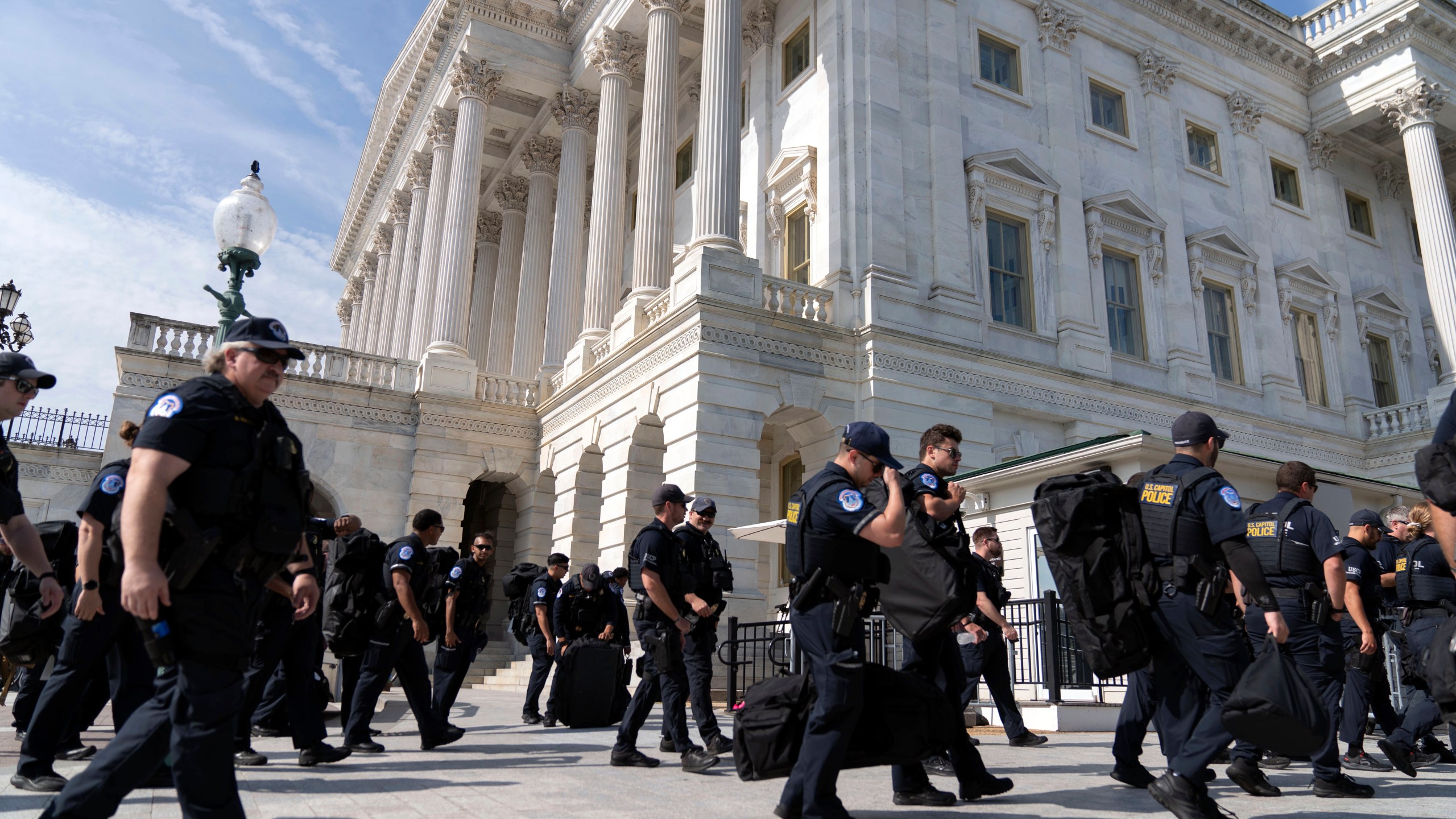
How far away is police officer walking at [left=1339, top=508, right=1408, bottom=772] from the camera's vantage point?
25.9ft

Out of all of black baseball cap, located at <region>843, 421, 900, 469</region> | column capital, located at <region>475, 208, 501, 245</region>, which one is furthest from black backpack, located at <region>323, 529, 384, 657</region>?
column capital, located at <region>475, 208, 501, 245</region>

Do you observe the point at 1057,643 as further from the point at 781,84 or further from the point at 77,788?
the point at 781,84

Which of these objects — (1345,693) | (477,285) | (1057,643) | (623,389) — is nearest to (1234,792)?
(1345,693)

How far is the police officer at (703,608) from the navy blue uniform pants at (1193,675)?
3294 millimetres

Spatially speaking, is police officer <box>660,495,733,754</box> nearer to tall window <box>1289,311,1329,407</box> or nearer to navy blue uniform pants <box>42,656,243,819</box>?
navy blue uniform pants <box>42,656,243,819</box>

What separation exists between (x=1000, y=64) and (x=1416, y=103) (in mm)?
13310

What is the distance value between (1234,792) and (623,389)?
16.4 metres

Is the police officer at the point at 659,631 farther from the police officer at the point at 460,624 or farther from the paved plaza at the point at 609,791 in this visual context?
the police officer at the point at 460,624

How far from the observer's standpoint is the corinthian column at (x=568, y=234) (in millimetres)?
27688

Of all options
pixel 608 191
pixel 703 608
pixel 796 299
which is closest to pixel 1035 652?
pixel 703 608

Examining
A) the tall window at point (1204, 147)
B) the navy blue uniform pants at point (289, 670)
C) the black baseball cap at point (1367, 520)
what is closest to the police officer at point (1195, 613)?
the black baseball cap at point (1367, 520)

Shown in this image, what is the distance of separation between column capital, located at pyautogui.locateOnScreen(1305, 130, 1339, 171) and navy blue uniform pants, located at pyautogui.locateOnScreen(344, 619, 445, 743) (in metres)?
32.1

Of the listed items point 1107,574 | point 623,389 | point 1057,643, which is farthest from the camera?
point 623,389

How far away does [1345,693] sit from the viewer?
336 inches
